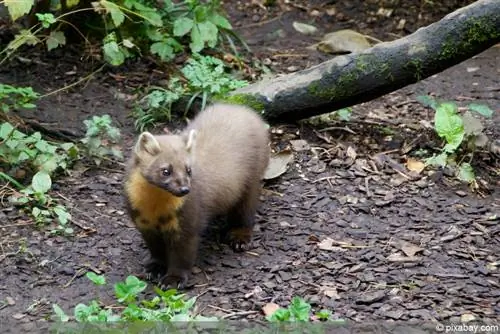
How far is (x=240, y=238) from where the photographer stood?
755 cm

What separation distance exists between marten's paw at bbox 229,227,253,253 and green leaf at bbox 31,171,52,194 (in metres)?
1.58

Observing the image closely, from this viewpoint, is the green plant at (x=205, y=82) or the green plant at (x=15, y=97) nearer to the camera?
the green plant at (x=15, y=97)

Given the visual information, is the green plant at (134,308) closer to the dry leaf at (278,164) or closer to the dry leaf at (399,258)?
the dry leaf at (399,258)

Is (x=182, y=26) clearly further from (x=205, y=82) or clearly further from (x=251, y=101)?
(x=251, y=101)

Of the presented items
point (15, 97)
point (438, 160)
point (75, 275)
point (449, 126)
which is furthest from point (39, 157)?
point (449, 126)

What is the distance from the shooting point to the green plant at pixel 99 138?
8359 mm

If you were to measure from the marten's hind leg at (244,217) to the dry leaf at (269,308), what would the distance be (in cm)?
109

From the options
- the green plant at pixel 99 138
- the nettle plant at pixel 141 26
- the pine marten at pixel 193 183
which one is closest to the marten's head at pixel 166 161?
the pine marten at pixel 193 183

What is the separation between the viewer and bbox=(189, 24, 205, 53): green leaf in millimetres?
9880

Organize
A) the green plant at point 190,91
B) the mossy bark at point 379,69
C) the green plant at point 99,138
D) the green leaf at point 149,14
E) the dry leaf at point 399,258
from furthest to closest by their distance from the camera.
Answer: the green leaf at point 149,14
the green plant at point 190,91
the mossy bark at point 379,69
the green plant at point 99,138
the dry leaf at point 399,258

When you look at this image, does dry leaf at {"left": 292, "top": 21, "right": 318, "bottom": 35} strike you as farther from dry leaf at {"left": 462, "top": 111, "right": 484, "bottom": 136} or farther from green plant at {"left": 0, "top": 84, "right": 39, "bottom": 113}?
green plant at {"left": 0, "top": 84, "right": 39, "bottom": 113}

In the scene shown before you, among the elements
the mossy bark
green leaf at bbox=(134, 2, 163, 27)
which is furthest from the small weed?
green leaf at bbox=(134, 2, 163, 27)

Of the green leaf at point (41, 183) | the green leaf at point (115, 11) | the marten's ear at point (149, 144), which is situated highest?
the green leaf at point (115, 11)

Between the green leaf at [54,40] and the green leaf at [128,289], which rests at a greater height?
the green leaf at [54,40]
